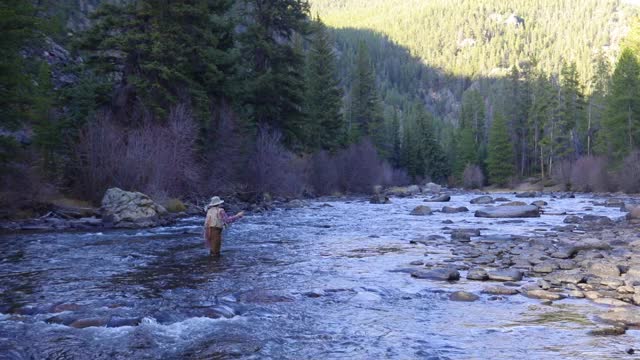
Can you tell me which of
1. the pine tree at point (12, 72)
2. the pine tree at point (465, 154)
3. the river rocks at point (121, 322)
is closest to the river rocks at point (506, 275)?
the river rocks at point (121, 322)

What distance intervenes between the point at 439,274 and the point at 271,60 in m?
28.1

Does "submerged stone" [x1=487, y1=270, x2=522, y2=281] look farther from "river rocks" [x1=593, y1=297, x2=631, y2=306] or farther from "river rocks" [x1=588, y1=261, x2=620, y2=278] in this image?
"river rocks" [x1=593, y1=297, x2=631, y2=306]

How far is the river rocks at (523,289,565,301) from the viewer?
31.8ft

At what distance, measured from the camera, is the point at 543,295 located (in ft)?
32.2

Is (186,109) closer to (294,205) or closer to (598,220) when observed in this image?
(294,205)

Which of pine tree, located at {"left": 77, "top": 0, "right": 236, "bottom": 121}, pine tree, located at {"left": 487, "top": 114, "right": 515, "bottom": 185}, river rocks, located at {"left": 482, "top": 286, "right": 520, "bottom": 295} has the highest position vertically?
pine tree, located at {"left": 77, "top": 0, "right": 236, "bottom": 121}

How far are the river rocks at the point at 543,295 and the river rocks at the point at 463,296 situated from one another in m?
0.98

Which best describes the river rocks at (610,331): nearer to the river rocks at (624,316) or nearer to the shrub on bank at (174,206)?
the river rocks at (624,316)

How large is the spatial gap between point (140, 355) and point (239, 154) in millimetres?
25165

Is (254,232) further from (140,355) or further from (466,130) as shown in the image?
(466,130)

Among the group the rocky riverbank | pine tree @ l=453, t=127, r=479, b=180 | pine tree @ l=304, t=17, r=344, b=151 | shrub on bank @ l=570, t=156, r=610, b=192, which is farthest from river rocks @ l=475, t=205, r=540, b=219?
pine tree @ l=453, t=127, r=479, b=180

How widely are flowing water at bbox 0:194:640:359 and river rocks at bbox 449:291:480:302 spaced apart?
0.61 ft

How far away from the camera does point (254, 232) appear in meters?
19.5

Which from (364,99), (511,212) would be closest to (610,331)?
(511,212)
